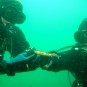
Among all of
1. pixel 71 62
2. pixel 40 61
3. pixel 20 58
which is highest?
pixel 20 58

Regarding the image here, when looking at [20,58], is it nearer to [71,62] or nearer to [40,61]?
[40,61]

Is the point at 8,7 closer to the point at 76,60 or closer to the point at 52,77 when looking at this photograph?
the point at 76,60

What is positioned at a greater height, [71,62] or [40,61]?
[40,61]

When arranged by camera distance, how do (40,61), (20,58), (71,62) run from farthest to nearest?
(71,62) < (40,61) < (20,58)

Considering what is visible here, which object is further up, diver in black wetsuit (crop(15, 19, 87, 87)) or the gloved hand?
the gloved hand

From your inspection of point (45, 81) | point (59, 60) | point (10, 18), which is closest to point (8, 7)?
point (10, 18)

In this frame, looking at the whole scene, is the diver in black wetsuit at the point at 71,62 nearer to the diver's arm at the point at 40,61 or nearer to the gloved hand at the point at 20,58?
the diver's arm at the point at 40,61

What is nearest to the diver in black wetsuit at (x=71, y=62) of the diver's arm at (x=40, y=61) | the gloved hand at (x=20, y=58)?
the diver's arm at (x=40, y=61)

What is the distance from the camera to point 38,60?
12.9 ft

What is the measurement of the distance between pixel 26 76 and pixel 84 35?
477 ft

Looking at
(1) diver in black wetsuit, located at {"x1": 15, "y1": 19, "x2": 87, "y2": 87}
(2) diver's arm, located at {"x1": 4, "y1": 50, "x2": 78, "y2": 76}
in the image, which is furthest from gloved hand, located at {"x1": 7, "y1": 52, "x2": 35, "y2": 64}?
(1) diver in black wetsuit, located at {"x1": 15, "y1": 19, "x2": 87, "y2": 87}

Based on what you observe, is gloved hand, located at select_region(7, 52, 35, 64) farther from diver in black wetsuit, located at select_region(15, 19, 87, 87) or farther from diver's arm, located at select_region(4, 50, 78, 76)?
diver in black wetsuit, located at select_region(15, 19, 87, 87)

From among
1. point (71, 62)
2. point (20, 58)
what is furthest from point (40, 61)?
point (71, 62)

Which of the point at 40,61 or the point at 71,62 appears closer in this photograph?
the point at 40,61
